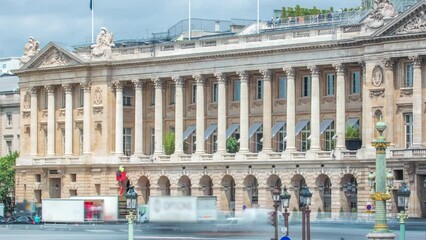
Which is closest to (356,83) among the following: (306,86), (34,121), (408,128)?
(306,86)

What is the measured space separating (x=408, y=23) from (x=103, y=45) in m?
40.2

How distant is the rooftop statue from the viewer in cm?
17025

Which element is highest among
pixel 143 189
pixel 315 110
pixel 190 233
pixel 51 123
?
pixel 315 110

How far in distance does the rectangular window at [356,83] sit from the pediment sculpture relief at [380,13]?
6529mm

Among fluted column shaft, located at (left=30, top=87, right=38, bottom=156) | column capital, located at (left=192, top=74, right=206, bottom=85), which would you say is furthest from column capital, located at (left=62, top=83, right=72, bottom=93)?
column capital, located at (left=192, top=74, right=206, bottom=85)

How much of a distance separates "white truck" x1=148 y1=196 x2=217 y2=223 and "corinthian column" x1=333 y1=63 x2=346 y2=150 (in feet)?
52.2

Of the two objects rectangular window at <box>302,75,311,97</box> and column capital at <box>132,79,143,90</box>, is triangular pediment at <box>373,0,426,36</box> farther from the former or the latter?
column capital at <box>132,79,143,90</box>

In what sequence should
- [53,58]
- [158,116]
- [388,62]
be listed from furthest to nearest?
[53,58], [158,116], [388,62]

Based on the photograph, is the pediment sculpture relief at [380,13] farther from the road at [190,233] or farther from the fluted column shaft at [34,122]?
the fluted column shaft at [34,122]

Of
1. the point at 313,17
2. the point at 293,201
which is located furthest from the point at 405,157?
the point at 313,17

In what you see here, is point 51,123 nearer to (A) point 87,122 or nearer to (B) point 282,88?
(A) point 87,122

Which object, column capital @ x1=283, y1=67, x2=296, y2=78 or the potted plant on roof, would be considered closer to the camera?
the potted plant on roof

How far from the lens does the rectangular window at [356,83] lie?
14875 centimetres

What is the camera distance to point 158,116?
165375 mm
